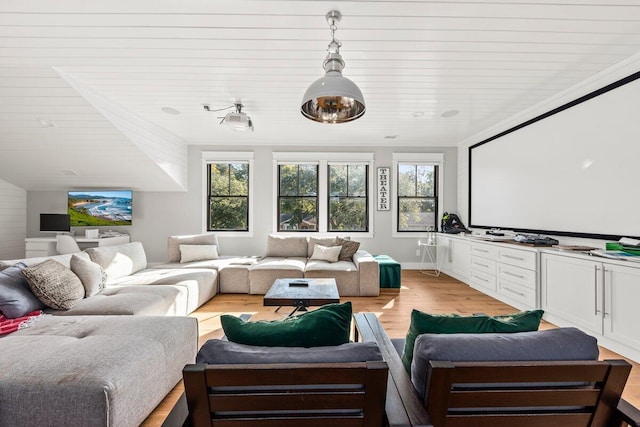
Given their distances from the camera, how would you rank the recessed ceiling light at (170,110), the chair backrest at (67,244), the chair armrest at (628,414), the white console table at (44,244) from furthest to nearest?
the white console table at (44,244) → the chair backrest at (67,244) → the recessed ceiling light at (170,110) → the chair armrest at (628,414)

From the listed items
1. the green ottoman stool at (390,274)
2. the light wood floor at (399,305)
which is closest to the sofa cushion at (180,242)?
the light wood floor at (399,305)

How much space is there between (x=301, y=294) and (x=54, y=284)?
6.74 feet

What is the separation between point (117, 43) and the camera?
247 centimetres

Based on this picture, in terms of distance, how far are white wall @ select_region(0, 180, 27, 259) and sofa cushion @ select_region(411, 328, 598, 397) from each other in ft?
24.8

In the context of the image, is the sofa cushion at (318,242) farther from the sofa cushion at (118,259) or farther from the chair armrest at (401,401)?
Answer: the chair armrest at (401,401)

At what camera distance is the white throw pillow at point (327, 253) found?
15.6ft

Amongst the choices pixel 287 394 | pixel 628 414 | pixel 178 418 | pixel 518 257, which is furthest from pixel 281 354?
pixel 518 257

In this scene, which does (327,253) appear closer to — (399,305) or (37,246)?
(399,305)

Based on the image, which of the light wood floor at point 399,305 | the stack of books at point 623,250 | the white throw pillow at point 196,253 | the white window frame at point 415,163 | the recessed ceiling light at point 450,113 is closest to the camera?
the stack of books at point 623,250

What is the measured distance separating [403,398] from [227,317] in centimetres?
68

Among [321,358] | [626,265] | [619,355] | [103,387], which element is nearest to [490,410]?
[321,358]

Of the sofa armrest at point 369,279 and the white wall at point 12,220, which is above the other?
the white wall at point 12,220

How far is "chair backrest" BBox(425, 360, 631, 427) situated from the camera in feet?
2.82

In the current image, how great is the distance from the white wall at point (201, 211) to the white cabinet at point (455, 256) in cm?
49
